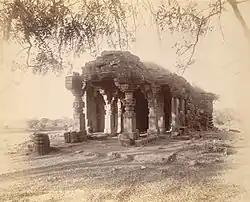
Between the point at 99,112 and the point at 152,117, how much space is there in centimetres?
28

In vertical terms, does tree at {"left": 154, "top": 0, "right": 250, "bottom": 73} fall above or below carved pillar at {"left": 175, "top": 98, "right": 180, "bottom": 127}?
above

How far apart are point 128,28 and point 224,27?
0.41m

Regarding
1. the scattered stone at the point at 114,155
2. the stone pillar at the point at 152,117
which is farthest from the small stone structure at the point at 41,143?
the stone pillar at the point at 152,117

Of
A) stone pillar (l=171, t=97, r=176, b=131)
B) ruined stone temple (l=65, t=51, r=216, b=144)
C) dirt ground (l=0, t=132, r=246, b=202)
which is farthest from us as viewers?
stone pillar (l=171, t=97, r=176, b=131)

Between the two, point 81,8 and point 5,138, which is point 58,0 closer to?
point 81,8

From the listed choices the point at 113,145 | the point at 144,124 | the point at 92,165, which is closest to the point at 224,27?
the point at 144,124

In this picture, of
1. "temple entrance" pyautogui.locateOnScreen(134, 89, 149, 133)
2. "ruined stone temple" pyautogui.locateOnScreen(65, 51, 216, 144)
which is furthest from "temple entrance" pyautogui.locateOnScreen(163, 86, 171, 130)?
"temple entrance" pyautogui.locateOnScreen(134, 89, 149, 133)

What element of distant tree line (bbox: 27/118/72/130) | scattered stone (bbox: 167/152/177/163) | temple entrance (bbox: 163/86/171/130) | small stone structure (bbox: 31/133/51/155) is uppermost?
temple entrance (bbox: 163/86/171/130)

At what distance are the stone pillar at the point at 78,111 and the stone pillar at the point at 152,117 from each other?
35 centimetres

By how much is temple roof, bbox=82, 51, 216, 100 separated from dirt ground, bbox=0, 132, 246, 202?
0.80 feet

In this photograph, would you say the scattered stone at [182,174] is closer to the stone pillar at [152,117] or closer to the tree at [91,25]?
the stone pillar at [152,117]

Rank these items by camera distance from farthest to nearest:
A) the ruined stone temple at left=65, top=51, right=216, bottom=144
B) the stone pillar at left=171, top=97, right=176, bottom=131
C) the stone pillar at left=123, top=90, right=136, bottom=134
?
the stone pillar at left=123, top=90, right=136, bottom=134
the stone pillar at left=171, top=97, right=176, bottom=131
the ruined stone temple at left=65, top=51, right=216, bottom=144

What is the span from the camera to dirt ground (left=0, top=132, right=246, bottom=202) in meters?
1.39

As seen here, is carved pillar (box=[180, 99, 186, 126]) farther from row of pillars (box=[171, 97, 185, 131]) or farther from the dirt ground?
the dirt ground
